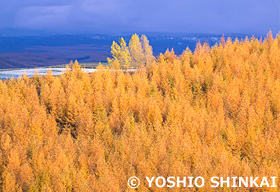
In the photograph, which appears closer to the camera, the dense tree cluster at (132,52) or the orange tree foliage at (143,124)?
the orange tree foliage at (143,124)

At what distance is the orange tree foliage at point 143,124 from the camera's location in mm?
28547

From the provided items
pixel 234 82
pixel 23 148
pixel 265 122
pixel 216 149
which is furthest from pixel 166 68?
pixel 23 148

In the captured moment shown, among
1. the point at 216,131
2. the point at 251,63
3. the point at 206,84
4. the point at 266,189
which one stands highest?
the point at 251,63

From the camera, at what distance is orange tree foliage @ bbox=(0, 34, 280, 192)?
28.5m

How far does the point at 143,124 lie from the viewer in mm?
39156

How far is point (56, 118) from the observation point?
43.7 metres

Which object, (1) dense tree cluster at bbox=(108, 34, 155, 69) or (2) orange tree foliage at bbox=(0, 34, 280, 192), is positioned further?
(1) dense tree cluster at bbox=(108, 34, 155, 69)

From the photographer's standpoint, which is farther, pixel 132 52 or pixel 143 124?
Result: pixel 132 52

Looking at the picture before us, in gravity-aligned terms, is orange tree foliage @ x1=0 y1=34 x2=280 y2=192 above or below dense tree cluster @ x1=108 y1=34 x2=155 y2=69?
below

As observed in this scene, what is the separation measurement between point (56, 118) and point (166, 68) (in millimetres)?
22262

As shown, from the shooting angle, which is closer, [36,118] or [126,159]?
[126,159]

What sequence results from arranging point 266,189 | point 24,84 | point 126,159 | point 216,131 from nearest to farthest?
point 266,189, point 126,159, point 216,131, point 24,84

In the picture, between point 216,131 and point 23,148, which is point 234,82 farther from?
point 23,148

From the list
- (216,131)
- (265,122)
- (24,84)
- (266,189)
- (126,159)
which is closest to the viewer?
(266,189)
